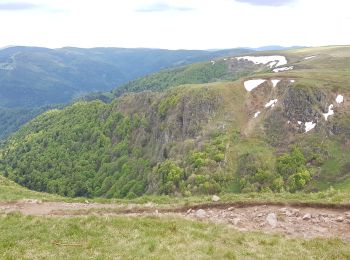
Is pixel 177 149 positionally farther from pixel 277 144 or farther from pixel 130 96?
pixel 130 96

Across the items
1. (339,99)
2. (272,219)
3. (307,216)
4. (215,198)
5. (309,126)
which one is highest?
(307,216)

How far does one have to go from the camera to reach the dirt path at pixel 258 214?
25.5 m

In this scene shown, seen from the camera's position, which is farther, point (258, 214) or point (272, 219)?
point (258, 214)

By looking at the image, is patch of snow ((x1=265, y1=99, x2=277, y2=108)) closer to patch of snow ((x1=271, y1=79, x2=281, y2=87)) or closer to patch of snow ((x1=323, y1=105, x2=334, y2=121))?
patch of snow ((x1=271, y1=79, x2=281, y2=87))

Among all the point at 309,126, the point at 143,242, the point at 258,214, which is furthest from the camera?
the point at 309,126

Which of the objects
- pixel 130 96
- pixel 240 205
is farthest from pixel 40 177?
pixel 240 205

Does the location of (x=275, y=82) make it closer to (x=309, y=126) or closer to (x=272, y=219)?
(x=309, y=126)

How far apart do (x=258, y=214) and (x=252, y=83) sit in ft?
343

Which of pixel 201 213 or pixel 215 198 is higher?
pixel 201 213


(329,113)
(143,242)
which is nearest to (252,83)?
(329,113)

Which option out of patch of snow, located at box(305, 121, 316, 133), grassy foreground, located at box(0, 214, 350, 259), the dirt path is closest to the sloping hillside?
patch of snow, located at box(305, 121, 316, 133)

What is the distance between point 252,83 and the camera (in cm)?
12925

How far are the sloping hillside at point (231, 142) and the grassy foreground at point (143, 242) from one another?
202ft

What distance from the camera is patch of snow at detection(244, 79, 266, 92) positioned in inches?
4985
